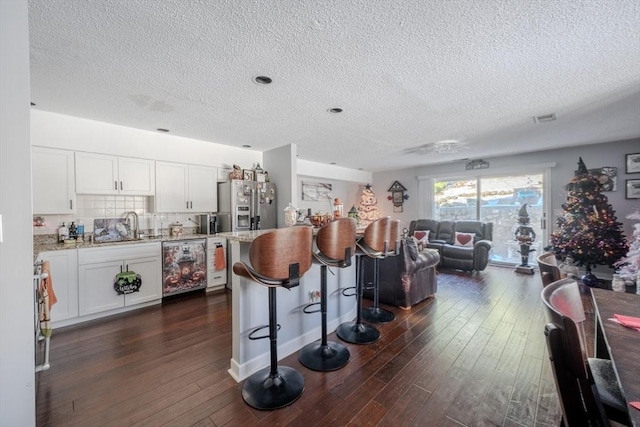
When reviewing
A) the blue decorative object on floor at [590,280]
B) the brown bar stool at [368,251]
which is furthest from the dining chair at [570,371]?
the blue decorative object on floor at [590,280]

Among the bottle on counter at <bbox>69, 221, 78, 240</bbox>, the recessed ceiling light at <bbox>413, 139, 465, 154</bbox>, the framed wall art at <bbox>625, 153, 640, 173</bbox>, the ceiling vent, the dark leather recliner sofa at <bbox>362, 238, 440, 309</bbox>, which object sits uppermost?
the ceiling vent

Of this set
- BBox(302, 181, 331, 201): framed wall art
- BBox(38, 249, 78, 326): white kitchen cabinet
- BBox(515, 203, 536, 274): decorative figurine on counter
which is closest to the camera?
BBox(38, 249, 78, 326): white kitchen cabinet

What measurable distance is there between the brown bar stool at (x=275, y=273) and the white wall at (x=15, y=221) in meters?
0.96

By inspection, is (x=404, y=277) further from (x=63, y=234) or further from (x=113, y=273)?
(x=63, y=234)

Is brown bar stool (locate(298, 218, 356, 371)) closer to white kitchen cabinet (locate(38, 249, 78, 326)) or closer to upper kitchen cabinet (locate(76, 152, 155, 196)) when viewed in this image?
white kitchen cabinet (locate(38, 249, 78, 326))

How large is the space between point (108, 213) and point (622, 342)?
4849 mm

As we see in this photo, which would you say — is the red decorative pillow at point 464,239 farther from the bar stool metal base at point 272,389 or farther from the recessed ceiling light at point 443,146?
the bar stool metal base at point 272,389

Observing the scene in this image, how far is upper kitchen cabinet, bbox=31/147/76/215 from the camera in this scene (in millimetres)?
2982

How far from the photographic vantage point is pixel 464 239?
5.50m

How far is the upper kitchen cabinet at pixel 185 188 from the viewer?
3891 millimetres

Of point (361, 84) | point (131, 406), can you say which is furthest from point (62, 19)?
point (131, 406)

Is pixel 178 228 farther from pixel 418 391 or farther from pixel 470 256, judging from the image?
pixel 470 256

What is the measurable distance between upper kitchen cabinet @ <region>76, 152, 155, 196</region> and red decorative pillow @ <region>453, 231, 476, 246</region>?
570 centimetres

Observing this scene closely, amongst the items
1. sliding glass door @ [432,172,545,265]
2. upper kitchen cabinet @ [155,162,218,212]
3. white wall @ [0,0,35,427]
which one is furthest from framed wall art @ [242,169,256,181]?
sliding glass door @ [432,172,545,265]
